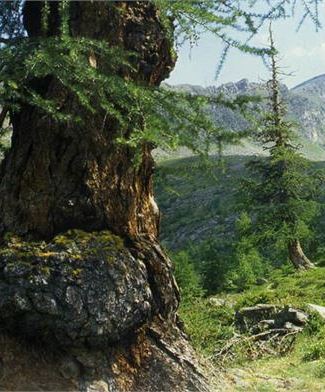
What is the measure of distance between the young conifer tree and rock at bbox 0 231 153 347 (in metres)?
24.1

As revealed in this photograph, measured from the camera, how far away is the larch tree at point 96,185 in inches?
223

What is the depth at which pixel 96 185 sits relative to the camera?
6.44 metres

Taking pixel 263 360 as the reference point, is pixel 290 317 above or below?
below

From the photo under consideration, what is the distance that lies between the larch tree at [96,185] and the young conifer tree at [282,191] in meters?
23.5

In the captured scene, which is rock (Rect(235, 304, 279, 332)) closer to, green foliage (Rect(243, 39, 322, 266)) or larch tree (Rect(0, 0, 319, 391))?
larch tree (Rect(0, 0, 319, 391))

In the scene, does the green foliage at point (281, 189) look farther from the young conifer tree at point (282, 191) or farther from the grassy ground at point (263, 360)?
the grassy ground at point (263, 360)

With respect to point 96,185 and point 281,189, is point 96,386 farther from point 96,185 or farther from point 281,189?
point 281,189

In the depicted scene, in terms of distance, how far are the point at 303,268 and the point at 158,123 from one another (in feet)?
86.7

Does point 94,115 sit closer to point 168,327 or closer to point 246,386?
point 168,327

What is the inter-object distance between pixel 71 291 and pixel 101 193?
1273mm

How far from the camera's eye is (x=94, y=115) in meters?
6.34

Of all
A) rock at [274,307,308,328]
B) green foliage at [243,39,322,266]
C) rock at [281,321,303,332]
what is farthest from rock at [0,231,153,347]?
green foliage at [243,39,322,266]

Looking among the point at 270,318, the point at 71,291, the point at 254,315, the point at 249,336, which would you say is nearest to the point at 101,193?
the point at 71,291

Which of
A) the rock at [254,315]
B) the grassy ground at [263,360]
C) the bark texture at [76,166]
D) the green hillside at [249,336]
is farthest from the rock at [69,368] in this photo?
the rock at [254,315]
